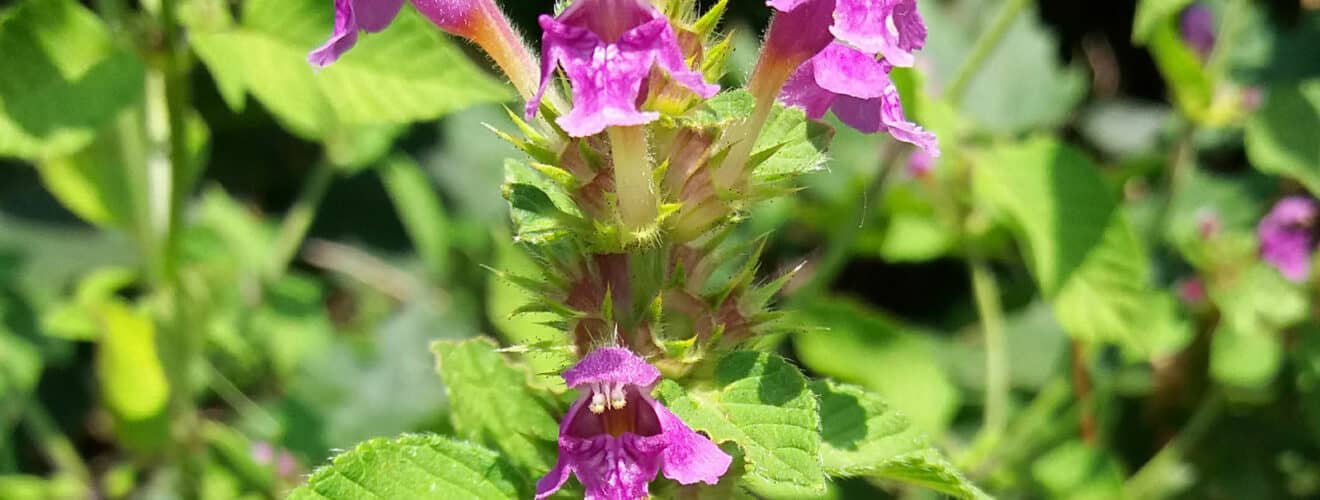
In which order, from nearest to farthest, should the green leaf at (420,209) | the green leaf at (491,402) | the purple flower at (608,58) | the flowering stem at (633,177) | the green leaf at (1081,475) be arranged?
the purple flower at (608,58) → the flowering stem at (633,177) → the green leaf at (491,402) → the green leaf at (1081,475) → the green leaf at (420,209)

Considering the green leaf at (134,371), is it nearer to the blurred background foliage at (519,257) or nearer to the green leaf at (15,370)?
the blurred background foliage at (519,257)

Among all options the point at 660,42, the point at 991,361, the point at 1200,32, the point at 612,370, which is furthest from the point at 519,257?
the point at 1200,32

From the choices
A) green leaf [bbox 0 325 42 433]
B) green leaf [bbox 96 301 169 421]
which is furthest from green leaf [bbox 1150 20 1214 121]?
green leaf [bbox 0 325 42 433]

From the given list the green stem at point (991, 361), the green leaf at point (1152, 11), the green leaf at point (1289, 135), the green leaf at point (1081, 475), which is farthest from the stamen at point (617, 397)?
the green leaf at point (1289, 135)

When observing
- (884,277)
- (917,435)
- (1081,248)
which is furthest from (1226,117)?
(917,435)

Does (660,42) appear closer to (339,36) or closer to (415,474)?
(339,36)

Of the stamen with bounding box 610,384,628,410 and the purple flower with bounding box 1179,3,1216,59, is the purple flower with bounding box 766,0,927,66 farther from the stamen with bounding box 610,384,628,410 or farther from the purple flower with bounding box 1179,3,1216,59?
the purple flower with bounding box 1179,3,1216,59

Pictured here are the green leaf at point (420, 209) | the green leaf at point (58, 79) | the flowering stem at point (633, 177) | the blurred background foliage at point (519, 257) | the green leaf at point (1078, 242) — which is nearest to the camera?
the flowering stem at point (633, 177)
